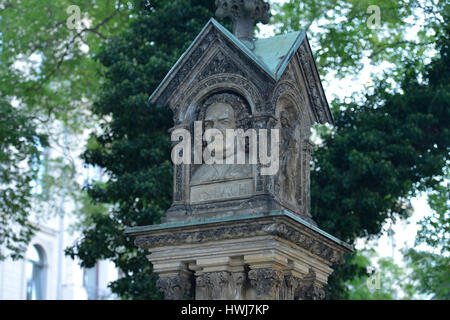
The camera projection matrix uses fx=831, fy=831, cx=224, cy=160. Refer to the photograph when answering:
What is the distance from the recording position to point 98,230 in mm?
19094

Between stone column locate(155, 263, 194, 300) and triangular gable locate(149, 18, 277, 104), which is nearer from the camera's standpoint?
stone column locate(155, 263, 194, 300)

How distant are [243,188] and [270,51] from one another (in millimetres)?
1907

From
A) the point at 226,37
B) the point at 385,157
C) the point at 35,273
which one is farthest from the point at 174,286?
the point at 35,273

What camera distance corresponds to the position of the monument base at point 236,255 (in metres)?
9.30

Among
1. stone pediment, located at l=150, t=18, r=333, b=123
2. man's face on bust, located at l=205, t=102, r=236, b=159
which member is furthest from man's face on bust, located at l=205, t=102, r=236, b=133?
stone pediment, located at l=150, t=18, r=333, b=123

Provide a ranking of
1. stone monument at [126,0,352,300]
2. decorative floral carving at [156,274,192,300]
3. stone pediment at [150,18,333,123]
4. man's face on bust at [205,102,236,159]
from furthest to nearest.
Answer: man's face on bust at [205,102,236,159]
stone pediment at [150,18,333,123]
decorative floral carving at [156,274,192,300]
stone monument at [126,0,352,300]

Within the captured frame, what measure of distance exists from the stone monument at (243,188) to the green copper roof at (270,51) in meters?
0.01

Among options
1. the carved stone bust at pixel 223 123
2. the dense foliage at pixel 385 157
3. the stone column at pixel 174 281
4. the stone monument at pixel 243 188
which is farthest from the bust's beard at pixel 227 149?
the dense foliage at pixel 385 157

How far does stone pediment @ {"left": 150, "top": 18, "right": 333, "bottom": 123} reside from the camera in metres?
10.1

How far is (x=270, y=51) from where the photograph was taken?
10.6 m

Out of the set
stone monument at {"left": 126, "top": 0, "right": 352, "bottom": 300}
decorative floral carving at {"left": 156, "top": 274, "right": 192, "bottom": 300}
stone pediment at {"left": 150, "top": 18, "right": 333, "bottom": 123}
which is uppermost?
stone pediment at {"left": 150, "top": 18, "right": 333, "bottom": 123}

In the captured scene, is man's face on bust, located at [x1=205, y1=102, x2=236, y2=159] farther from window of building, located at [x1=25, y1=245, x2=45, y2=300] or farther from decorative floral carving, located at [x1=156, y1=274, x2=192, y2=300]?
window of building, located at [x1=25, y1=245, x2=45, y2=300]

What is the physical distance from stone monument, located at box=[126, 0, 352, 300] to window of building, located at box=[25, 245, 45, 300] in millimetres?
24681
